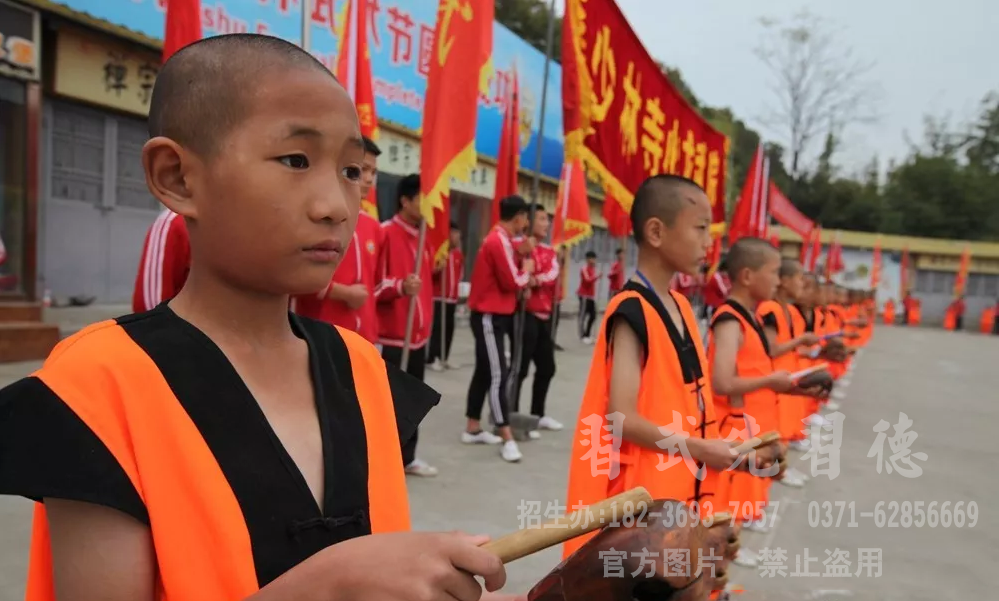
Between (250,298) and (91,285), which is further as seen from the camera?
(91,285)

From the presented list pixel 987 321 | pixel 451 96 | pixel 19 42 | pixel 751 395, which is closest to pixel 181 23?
pixel 451 96

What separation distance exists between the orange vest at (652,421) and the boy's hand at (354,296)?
1351mm

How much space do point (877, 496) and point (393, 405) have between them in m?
4.52

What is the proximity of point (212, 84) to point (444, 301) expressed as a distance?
6.68 metres

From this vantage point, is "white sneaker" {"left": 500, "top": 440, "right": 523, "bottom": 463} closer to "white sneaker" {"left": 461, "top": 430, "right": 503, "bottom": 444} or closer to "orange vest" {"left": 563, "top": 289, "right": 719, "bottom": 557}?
"white sneaker" {"left": 461, "top": 430, "right": 503, "bottom": 444}

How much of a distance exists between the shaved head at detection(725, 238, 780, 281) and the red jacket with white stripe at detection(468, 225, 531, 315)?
66.6 inches

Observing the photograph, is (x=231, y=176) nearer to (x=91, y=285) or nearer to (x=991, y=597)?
(x=991, y=597)

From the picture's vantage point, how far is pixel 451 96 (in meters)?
3.48

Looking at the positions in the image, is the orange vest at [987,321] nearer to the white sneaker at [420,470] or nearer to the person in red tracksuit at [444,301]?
→ the person in red tracksuit at [444,301]

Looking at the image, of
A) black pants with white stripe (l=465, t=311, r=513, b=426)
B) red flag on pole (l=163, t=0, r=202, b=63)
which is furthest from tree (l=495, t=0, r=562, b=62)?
red flag on pole (l=163, t=0, r=202, b=63)

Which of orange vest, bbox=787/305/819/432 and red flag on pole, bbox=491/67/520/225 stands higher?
red flag on pole, bbox=491/67/520/225

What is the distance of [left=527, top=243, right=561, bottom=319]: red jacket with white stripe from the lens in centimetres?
551

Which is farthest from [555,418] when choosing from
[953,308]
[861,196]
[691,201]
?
[861,196]

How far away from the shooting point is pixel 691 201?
2.28 m
